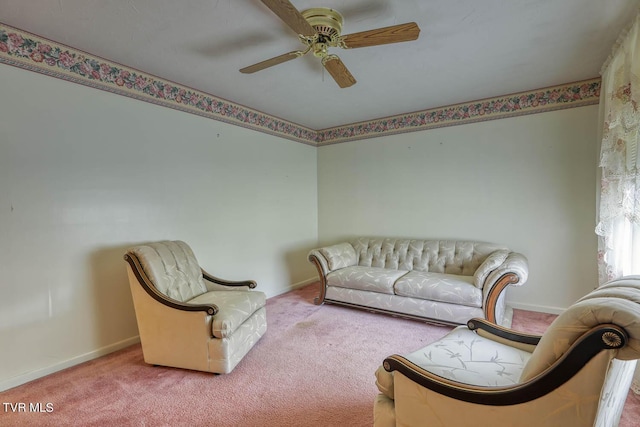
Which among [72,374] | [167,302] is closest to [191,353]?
[167,302]

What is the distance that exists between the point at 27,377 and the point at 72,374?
0.87ft

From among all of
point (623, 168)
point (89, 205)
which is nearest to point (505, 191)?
point (623, 168)

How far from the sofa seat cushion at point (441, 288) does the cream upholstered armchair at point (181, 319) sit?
64.8 inches

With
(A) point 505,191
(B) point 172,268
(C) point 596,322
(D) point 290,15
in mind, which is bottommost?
(B) point 172,268

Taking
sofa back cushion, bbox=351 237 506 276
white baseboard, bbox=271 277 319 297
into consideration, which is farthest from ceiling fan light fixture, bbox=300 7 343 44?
white baseboard, bbox=271 277 319 297

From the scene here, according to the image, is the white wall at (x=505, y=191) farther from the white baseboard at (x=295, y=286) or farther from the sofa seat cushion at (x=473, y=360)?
the sofa seat cushion at (x=473, y=360)

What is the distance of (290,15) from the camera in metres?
1.50

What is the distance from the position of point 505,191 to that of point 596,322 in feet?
10.1

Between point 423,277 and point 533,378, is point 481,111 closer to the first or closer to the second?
point 423,277

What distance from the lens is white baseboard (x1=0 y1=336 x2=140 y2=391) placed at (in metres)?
2.05

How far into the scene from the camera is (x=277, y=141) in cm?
427

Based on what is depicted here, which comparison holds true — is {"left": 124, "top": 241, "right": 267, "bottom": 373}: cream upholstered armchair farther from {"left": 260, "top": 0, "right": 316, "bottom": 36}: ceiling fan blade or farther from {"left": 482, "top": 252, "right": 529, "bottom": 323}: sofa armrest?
{"left": 482, "top": 252, "right": 529, "bottom": 323}: sofa armrest

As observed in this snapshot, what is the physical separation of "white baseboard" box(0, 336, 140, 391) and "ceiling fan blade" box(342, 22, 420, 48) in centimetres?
312


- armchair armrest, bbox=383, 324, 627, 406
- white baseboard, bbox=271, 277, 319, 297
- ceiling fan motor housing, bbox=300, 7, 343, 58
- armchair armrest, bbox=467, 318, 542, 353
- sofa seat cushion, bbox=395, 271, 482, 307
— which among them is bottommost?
white baseboard, bbox=271, 277, 319, 297
